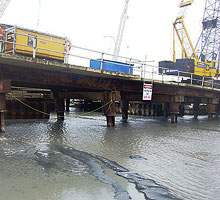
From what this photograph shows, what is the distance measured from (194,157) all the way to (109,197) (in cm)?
504

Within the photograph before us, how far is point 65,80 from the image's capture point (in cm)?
1456

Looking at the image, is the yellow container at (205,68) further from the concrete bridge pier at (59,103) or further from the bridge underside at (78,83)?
the concrete bridge pier at (59,103)

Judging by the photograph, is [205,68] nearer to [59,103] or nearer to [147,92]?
[147,92]

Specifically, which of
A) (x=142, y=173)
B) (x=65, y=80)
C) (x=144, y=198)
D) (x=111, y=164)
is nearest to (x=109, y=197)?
(x=144, y=198)

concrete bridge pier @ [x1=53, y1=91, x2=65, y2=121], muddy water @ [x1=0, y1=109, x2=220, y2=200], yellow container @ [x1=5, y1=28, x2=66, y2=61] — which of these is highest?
yellow container @ [x1=5, y1=28, x2=66, y2=61]

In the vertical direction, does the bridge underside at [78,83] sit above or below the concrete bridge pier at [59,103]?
above

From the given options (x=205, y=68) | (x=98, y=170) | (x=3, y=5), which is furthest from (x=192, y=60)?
(x=3, y=5)

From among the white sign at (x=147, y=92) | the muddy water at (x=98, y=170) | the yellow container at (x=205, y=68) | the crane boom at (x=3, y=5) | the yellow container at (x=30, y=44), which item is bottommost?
the muddy water at (x=98, y=170)

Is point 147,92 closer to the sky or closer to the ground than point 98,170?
closer to the sky

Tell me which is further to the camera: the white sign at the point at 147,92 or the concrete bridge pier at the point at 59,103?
the concrete bridge pier at the point at 59,103

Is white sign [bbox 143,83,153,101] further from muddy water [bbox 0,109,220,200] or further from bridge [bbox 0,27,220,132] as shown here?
muddy water [bbox 0,109,220,200]

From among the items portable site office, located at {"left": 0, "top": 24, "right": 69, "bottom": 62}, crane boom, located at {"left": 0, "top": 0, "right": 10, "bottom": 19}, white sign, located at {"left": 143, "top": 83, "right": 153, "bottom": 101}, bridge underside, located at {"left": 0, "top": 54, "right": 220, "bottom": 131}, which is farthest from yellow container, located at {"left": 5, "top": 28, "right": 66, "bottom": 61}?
crane boom, located at {"left": 0, "top": 0, "right": 10, "bottom": 19}

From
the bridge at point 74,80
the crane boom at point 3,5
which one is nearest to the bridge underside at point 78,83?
the bridge at point 74,80

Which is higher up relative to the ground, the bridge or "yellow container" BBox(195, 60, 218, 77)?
"yellow container" BBox(195, 60, 218, 77)
